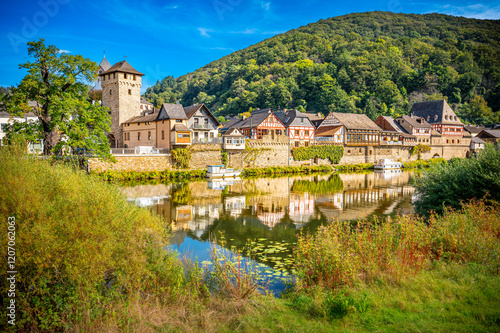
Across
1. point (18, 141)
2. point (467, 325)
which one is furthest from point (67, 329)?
point (467, 325)

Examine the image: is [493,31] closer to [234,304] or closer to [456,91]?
[456,91]

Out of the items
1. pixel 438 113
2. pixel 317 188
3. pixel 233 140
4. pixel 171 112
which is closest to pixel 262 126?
pixel 233 140

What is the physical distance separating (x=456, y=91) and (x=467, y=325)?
348ft

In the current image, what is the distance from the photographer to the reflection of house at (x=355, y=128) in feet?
182

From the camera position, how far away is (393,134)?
61.2 metres

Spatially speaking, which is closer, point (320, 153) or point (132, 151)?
point (132, 151)

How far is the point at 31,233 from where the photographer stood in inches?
227

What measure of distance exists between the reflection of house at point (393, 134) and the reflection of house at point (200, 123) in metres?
32.4

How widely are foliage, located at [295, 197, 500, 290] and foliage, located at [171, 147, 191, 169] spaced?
105 ft

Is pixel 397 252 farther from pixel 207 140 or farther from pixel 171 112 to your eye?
pixel 207 140

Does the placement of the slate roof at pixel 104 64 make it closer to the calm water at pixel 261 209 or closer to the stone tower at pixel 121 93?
the stone tower at pixel 121 93

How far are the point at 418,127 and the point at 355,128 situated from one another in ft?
55.6

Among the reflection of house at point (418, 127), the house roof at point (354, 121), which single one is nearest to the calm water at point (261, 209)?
the house roof at point (354, 121)

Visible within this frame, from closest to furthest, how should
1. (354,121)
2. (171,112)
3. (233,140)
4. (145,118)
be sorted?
(171,112) < (233,140) < (145,118) < (354,121)
